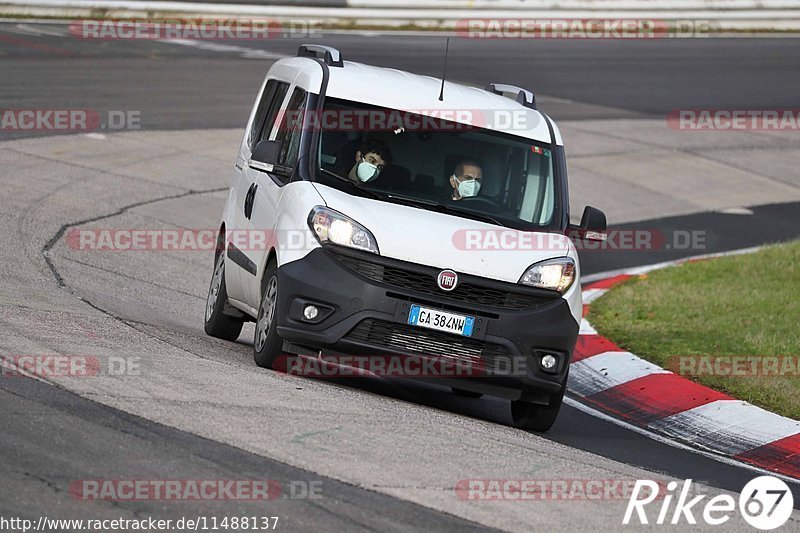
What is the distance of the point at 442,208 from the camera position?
9.16 m

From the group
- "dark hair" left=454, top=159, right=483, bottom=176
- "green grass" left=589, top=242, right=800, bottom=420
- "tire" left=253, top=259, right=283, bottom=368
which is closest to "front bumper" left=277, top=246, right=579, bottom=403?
"tire" left=253, top=259, right=283, bottom=368

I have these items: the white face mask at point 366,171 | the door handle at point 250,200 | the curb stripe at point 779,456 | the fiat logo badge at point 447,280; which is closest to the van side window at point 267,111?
the door handle at point 250,200

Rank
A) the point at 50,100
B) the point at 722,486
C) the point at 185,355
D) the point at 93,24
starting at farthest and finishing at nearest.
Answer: the point at 93,24 < the point at 50,100 < the point at 185,355 < the point at 722,486

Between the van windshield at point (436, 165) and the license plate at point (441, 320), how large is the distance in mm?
829

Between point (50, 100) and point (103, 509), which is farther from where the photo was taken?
point (50, 100)

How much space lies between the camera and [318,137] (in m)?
A: 9.41

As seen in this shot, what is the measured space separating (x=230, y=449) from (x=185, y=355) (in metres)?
2.26

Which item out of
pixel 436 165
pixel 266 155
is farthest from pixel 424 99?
pixel 266 155

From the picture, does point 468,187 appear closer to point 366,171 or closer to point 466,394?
point 366,171

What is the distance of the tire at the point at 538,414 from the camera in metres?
9.09

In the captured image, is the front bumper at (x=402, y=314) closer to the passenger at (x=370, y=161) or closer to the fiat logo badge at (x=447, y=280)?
the fiat logo badge at (x=447, y=280)

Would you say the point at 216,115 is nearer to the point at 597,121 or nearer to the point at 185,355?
the point at 597,121

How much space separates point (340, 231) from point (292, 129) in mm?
1363

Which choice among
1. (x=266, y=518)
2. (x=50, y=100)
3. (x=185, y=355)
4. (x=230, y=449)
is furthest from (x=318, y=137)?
(x=50, y=100)
